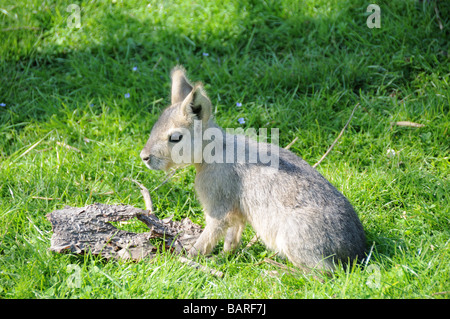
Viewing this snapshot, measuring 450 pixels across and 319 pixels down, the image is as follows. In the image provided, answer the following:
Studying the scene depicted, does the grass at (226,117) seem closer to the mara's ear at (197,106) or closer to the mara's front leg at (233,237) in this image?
the mara's front leg at (233,237)

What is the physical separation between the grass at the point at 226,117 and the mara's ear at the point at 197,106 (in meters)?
0.93

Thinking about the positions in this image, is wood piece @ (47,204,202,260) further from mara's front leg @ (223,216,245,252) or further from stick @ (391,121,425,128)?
stick @ (391,121,425,128)

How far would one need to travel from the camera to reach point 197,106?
142 inches

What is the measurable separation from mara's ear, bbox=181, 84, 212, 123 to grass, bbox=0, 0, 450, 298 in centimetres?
93

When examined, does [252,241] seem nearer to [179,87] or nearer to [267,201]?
[267,201]

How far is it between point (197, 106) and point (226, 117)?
142cm

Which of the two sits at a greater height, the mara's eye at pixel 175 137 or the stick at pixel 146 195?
the mara's eye at pixel 175 137

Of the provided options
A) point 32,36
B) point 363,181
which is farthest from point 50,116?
point 363,181

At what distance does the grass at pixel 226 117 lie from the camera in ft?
11.0

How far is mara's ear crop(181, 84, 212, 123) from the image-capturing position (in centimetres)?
351

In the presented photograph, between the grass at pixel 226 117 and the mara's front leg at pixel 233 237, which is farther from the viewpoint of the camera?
the mara's front leg at pixel 233 237

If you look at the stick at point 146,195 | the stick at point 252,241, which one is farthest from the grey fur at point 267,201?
the stick at point 146,195

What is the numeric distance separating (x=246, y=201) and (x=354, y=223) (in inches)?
29.2

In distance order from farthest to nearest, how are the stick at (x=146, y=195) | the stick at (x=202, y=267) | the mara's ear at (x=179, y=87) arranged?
the stick at (x=146, y=195) < the mara's ear at (x=179, y=87) < the stick at (x=202, y=267)
